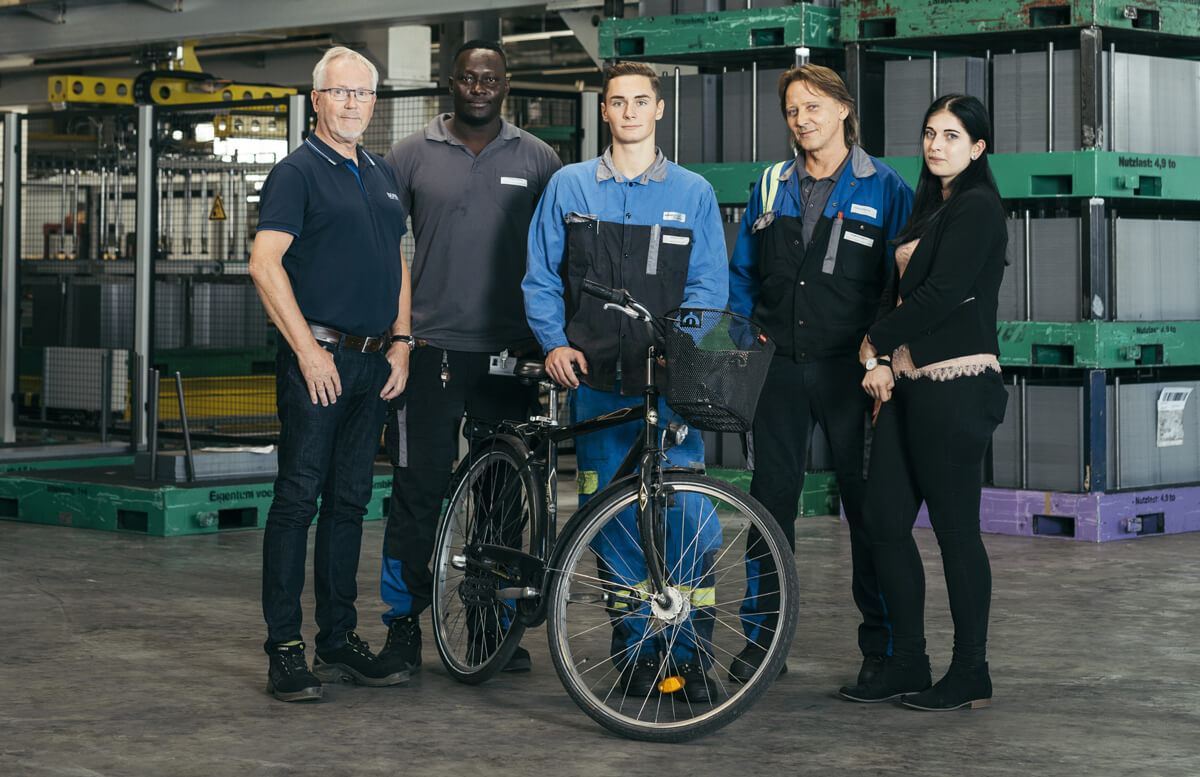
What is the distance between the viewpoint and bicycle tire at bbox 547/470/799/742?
13.1ft

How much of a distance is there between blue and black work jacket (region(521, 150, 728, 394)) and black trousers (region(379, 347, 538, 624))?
458mm

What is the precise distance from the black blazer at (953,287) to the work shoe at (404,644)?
67.7 inches

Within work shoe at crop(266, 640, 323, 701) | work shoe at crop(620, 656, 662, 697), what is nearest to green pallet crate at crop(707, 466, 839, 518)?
work shoe at crop(620, 656, 662, 697)

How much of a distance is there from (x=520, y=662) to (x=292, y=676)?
30.6 inches

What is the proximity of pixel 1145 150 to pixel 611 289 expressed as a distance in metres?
4.83

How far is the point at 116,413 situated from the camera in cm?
1143

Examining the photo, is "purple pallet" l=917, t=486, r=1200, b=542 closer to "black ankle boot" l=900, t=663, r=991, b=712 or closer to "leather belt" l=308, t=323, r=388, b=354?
"black ankle boot" l=900, t=663, r=991, b=712

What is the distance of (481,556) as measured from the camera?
4.63 meters

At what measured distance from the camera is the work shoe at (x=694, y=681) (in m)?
4.36

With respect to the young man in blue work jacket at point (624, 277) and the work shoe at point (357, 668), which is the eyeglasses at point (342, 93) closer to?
the young man in blue work jacket at point (624, 277)

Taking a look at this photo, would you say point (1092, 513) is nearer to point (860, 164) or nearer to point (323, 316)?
point (860, 164)

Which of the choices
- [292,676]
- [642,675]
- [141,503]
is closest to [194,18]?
[141,503]

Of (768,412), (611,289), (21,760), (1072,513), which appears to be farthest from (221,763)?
(1072,513)

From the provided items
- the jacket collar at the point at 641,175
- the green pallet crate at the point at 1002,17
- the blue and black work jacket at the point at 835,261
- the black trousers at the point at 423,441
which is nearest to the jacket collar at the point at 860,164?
the blue and black work jacket at the point at 835,261
